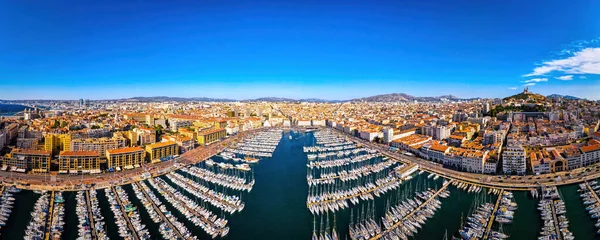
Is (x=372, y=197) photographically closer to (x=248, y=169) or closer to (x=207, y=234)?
(x=207, y=234)

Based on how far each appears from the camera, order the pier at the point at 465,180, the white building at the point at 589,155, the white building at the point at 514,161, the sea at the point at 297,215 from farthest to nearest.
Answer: the white building at the point at 589,155 → the white building at the point at 514,161 → the pier at the point at 465,180 → the sea at the point at 297,215

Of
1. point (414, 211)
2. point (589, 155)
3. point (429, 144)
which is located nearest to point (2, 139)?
point (414, 211)

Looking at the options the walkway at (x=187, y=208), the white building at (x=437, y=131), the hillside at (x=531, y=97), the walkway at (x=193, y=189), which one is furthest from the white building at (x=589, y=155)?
the hillside at (x=531, y=97)

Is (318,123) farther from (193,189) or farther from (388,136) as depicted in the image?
(193,189)

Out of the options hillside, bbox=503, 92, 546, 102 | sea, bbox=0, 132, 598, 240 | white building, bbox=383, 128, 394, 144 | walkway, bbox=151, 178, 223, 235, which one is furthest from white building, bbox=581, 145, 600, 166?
hillside, bbox=503, 92, 546, 102

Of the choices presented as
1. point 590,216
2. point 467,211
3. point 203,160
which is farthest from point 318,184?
point 590,216

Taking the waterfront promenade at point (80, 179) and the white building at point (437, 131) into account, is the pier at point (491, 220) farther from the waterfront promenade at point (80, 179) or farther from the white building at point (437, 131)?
the waterfront promenade at point (80, 179)

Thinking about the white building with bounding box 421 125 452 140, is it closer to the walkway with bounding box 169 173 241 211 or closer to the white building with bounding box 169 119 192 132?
the walkway with bounding box 169 173 241 211
